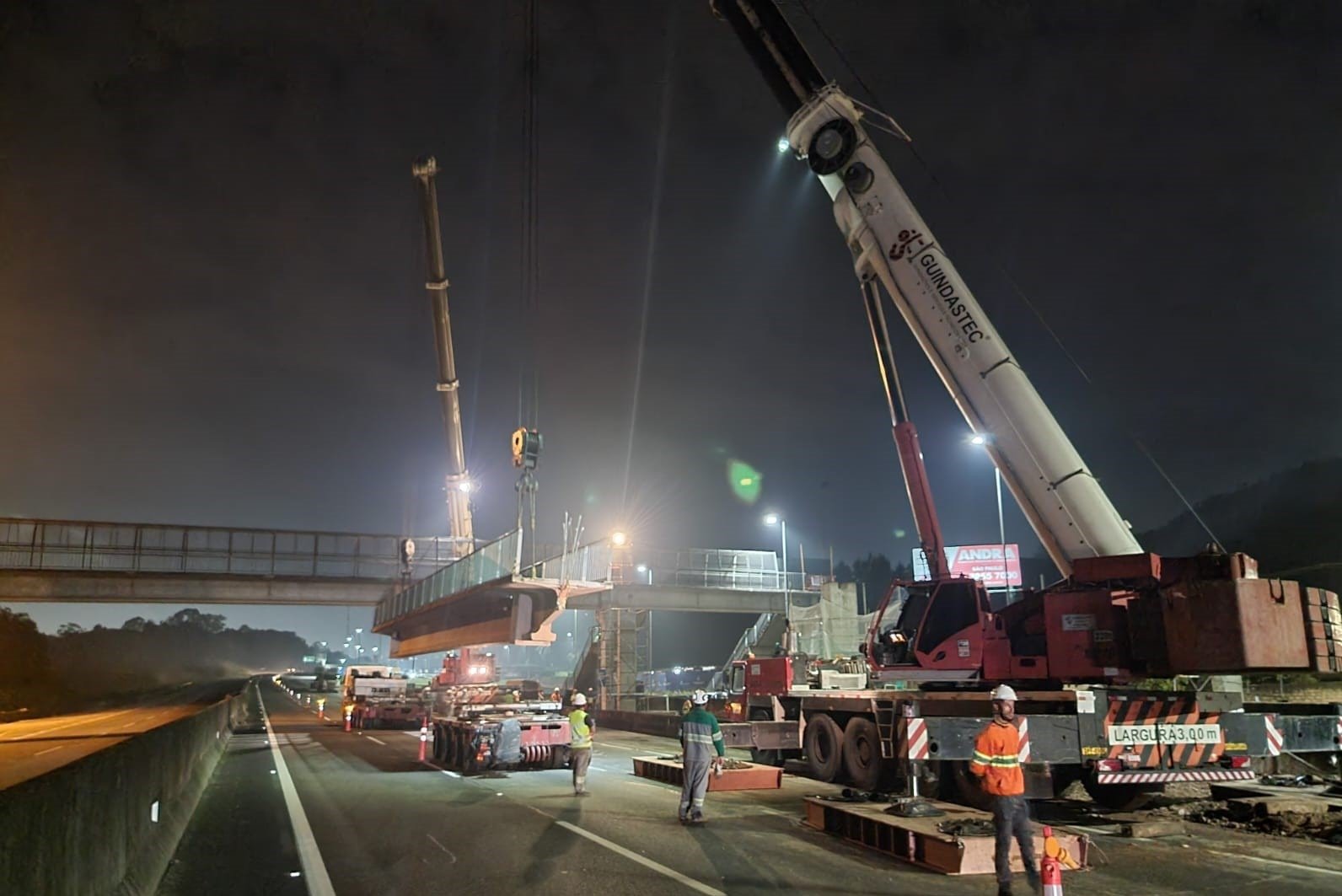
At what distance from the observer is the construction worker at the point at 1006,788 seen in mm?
7262

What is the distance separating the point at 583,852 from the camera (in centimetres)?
916

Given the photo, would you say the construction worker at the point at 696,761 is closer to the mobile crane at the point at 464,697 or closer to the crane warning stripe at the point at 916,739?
the crane warning stripe at the point at 916,739

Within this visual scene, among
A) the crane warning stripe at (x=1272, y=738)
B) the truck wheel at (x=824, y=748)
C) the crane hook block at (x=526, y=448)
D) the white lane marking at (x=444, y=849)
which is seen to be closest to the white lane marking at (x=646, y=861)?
the white lane marking at (x=444, y=849)

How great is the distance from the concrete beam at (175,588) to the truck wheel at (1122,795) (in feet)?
136

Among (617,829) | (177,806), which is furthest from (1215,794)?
Result: (177,806)

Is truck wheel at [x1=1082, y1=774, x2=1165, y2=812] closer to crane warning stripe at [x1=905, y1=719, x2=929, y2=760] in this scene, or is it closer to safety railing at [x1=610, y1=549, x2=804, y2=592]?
crane warning stripe at [x1=905, y1=719, x2=929, y2=760]

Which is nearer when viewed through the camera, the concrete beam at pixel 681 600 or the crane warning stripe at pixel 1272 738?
the crane warning stripe at pixel 1272 738

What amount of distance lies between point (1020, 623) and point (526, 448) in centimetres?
1618

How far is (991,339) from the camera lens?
44.7 feet

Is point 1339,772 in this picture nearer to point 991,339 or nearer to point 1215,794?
point 1215,794

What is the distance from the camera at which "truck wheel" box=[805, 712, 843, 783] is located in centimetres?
1457

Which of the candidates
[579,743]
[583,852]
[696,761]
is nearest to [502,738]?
[579,743]

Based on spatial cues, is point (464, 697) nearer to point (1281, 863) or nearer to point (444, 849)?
point (444, 849)

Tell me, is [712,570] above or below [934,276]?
below
